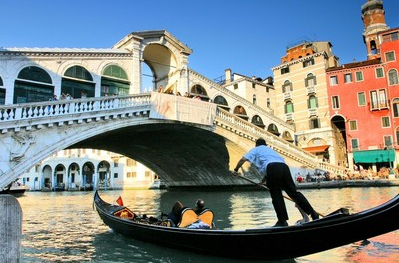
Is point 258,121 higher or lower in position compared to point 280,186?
higher

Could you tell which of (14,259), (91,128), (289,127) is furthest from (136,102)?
(289,127)

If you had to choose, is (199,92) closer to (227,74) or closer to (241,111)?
(241,111)

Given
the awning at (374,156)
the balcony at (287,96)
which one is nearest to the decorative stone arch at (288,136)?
the balcony at (287,96)

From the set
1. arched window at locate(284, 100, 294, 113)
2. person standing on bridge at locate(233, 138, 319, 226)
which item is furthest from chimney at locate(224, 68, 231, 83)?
person standing on bridge at locate(233, 138, 319, 226)

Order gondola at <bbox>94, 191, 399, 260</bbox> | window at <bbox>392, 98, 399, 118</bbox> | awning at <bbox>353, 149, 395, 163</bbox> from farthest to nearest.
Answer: window at <bbox>392, 98, 399, 118</bbox>, awning at <bbox>353, 149, 395, 163</bbox>, gondola at <bbox>94, 191, 399, 260</bbox>

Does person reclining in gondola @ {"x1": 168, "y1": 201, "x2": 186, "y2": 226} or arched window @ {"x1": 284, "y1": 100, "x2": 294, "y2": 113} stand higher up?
arched window @ {"x1": 284, "y1": 100, "x2": 294, "y2": 113}

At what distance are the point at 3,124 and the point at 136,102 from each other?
18.6 feet

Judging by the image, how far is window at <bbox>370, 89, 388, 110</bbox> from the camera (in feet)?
84.0

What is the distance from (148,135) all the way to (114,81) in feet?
11.6

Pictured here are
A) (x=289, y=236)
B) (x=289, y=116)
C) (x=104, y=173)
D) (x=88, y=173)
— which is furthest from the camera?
(x=88, y=173)

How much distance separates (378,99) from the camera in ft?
84.8

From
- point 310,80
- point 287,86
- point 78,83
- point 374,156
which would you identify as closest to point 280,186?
point 78,83

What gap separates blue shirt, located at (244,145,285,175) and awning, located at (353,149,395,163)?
2367 cm

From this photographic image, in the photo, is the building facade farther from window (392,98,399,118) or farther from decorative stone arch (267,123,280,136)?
window (392,98,399,118)
